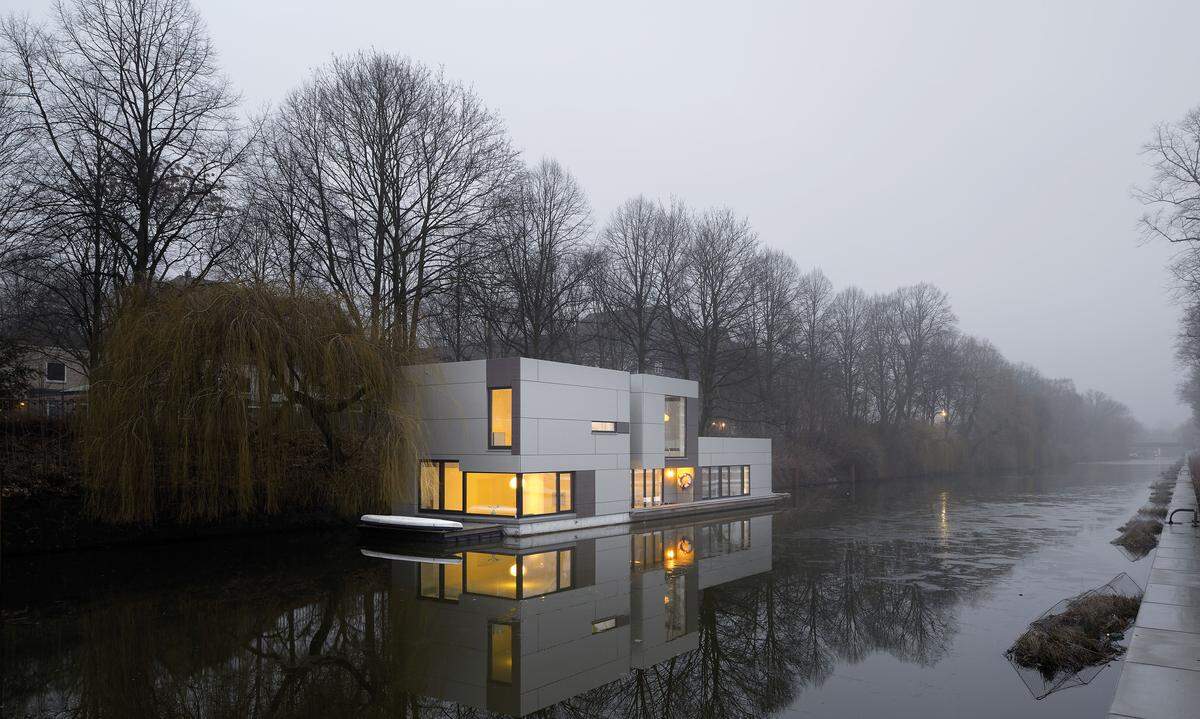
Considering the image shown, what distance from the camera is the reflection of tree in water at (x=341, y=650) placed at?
334 inches

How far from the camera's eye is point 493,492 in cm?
2284

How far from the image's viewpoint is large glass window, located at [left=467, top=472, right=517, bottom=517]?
885 inches

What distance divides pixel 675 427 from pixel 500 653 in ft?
67.5

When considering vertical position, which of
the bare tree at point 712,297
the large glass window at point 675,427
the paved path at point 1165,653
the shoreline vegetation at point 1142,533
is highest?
the bare tree at point 712,297

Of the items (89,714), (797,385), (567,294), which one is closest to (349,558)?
(89,714)

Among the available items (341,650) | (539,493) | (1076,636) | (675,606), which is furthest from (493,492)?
(1076,636)

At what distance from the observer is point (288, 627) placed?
11641 millimetres

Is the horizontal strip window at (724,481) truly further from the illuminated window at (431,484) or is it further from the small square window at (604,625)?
the small square window at (604,625)

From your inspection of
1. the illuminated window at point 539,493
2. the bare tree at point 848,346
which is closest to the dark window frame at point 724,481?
the illuminated window at point 539,493

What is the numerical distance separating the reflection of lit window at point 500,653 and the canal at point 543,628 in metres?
0.04

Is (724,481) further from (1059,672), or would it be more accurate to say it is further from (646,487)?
(1059,672)

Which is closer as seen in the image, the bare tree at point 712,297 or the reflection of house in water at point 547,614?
the reflection of house in water at point 547,614

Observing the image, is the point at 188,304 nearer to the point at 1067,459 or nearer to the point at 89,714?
the point at 89,714

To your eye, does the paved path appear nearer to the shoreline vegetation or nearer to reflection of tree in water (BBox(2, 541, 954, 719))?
reflection of tree in water (BBox(2, 541, 954, 719))
